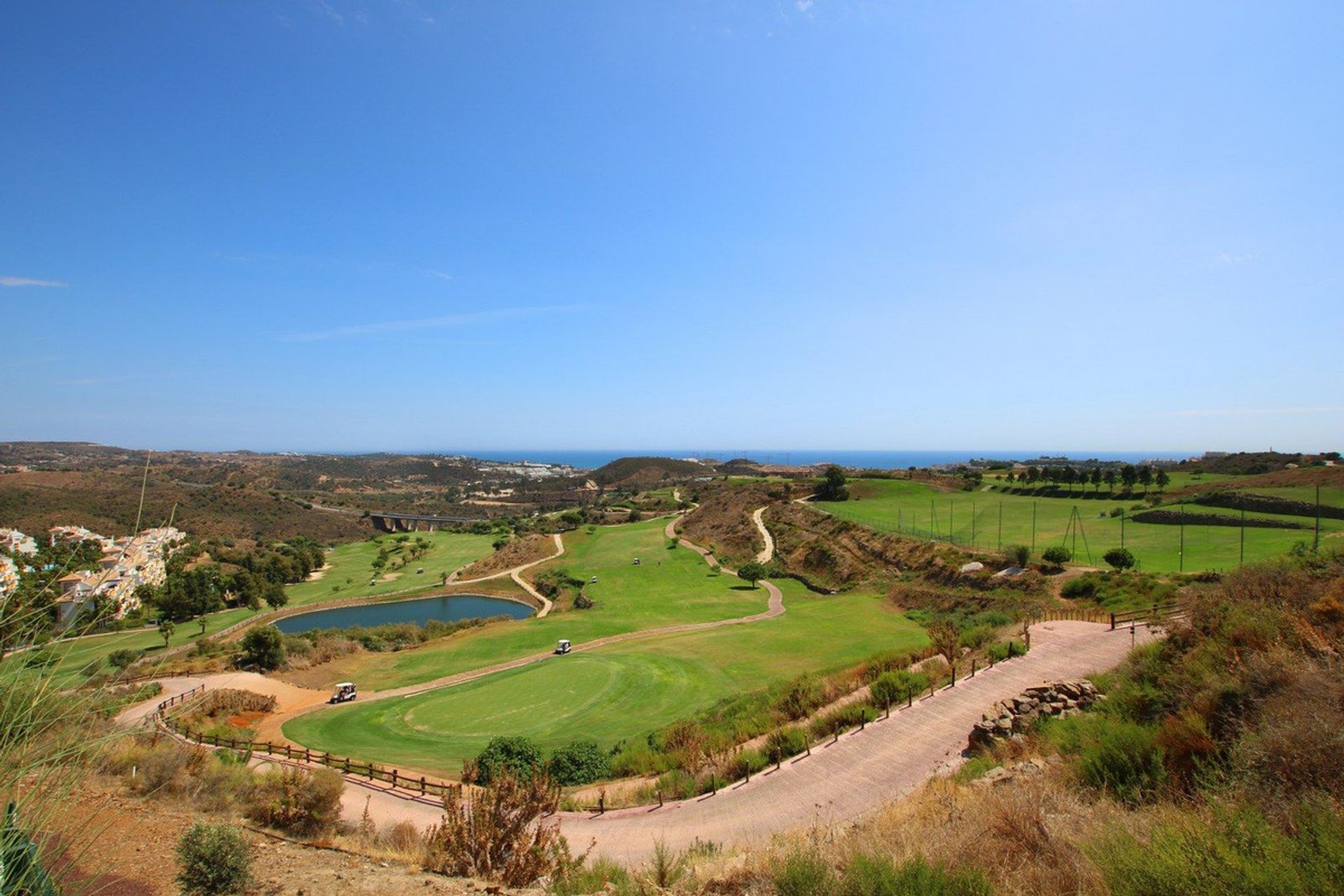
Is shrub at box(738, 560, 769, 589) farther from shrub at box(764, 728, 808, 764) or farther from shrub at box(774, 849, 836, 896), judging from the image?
shrub at box(774, 849, 836, 896)

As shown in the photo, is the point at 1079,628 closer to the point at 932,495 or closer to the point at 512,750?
the point at 512,750

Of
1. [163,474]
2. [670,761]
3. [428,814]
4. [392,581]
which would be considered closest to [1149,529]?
[670,761]

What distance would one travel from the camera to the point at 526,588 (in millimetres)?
57875

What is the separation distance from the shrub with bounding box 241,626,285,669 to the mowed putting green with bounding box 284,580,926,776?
406 inches

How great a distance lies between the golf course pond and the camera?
51.8m

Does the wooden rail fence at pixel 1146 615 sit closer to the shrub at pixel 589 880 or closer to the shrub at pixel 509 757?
the shrub at pixel 589 880

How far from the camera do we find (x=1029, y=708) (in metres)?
12.0

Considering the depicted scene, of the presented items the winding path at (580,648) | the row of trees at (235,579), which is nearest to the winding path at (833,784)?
the winding path at (580,648)

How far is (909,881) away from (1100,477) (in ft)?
224

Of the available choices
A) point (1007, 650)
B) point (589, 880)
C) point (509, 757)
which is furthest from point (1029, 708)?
point (509, 757)

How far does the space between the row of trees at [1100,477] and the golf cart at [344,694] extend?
61.7 metres

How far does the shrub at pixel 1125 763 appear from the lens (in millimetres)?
7469

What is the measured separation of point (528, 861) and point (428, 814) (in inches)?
266

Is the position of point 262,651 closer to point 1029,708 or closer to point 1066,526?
point 1029,708
